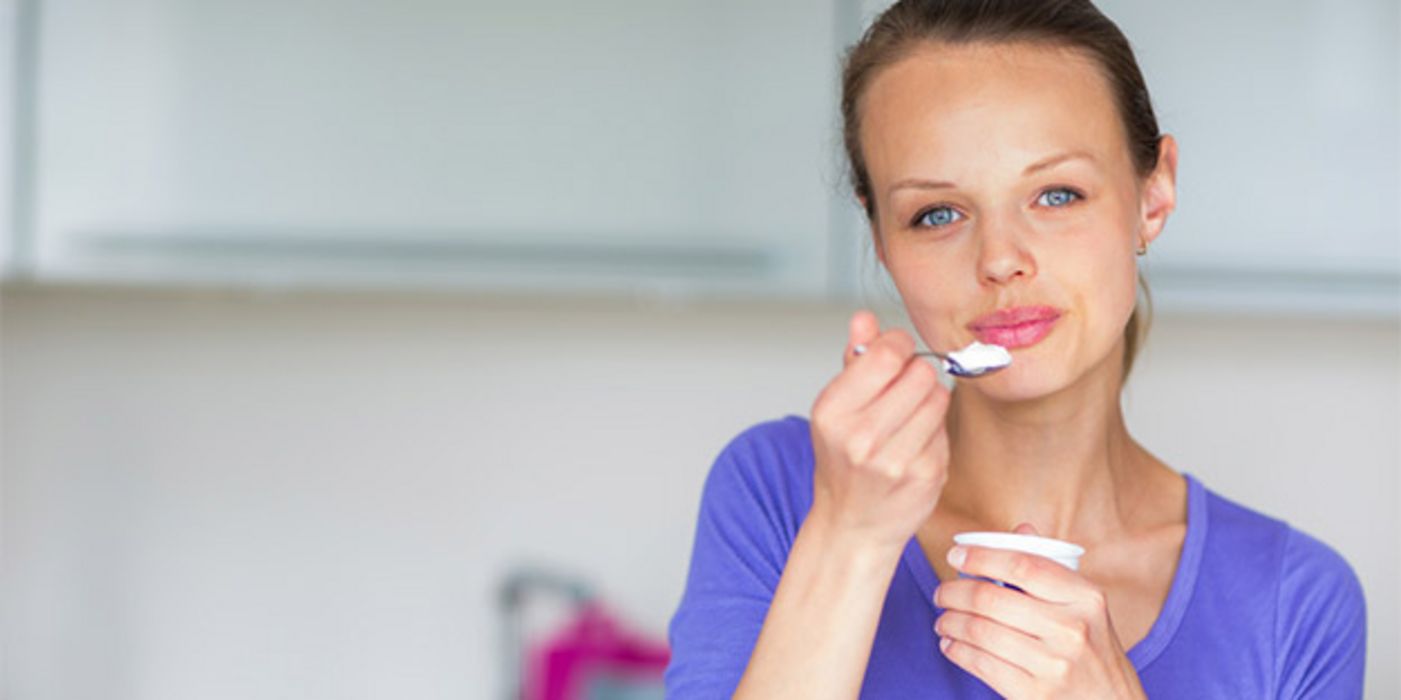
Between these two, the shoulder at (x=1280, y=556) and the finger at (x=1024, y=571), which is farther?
the shoulder at (x=1280, y=556)

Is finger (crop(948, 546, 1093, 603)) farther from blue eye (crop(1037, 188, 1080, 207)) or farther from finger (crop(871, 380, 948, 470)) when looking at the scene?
blue eye (crop(1037, 188, 1080, 207))

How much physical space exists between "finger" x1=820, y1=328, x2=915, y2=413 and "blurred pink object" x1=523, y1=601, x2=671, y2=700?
4.60 feet

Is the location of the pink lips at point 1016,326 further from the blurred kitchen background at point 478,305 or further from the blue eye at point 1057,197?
the blurred kitchen background at point 478,305

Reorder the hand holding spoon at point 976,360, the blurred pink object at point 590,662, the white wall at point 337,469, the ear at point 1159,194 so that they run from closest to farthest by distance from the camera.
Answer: the hand holding spoon at point 976,360
the ear at point 1159,194
the blurred pink object at point 590,662
the white wall at point 337,469

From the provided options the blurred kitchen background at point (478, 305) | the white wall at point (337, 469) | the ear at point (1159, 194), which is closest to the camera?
the ear at point (1159, 194)

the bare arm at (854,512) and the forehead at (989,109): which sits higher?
the forehead at (989,109)

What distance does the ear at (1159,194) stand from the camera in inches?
46.7

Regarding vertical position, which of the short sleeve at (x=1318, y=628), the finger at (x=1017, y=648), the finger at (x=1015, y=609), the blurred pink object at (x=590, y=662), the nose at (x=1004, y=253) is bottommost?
the blurred pink object at (x=590, y=662)

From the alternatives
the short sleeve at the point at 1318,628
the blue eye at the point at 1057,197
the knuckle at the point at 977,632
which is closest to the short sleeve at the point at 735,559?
the knuckle at the point at 977,632

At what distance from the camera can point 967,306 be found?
1.07 metres

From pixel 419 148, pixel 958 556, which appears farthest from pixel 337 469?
pixel 958 556

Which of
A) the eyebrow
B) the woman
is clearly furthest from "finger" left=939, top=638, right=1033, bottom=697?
the eyebrow

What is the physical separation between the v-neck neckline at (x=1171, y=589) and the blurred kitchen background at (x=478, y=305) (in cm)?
73

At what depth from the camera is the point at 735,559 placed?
1067 millimetres
